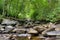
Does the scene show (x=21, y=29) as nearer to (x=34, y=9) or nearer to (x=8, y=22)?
(x=8, y=22)

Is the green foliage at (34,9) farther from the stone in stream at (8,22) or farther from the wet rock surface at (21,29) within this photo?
the stone in stream at (8,22)

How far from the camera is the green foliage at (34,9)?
10.2 m

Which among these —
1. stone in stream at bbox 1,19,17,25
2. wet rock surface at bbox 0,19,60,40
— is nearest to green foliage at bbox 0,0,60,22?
wet rock surface at bbox 0,19,60,40

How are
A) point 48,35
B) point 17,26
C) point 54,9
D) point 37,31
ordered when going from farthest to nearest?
point 54,9 → point 17,26 → point 37,31 → point 48,35

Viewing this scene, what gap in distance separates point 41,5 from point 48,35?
136 inches

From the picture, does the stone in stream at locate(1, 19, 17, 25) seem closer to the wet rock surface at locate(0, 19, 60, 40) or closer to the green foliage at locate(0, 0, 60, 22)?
the wet rock surface at locate(0, 19, 60, 40)

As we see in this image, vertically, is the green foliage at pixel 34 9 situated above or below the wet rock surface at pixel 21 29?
above

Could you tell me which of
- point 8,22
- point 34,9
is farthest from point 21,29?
point 34,9

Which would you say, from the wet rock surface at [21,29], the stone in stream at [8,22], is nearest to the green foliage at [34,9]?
the wet rock surface at [21,29]

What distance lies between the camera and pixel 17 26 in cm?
952

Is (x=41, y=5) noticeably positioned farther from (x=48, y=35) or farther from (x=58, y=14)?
(x=48, y=35)

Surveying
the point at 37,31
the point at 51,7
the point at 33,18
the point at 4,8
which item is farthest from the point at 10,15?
the point at 37,31

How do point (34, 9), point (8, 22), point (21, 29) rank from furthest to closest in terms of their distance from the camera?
point (34, 9)
point (8, 22)
point (21, 29)

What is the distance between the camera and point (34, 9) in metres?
10.6
